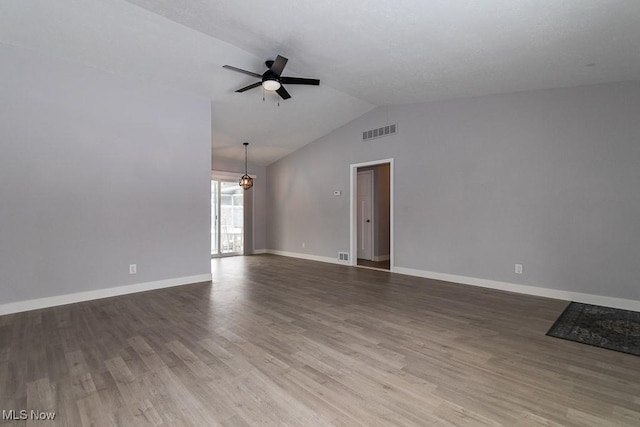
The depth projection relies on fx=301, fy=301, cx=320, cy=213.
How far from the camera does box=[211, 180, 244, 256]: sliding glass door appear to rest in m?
8.16

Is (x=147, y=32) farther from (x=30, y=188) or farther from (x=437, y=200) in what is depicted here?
(x=437, y=200)

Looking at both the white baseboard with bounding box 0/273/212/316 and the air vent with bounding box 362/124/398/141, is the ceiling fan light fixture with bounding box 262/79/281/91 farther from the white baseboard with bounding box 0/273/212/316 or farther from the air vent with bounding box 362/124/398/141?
the white baseboard with bounding box 0/273/212/316

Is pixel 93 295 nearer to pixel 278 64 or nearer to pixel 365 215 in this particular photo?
pixel 278 64

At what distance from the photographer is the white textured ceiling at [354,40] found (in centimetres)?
278

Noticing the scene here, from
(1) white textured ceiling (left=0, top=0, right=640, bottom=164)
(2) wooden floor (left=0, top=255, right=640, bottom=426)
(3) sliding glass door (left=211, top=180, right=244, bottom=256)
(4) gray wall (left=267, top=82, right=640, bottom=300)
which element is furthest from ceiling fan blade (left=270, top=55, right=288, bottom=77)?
(3) sliding glass door (left=211, top=180, right=244, bottom=256)

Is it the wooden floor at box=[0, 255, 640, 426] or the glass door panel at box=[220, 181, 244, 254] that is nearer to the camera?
the wooden floor at box=[0, 255, 640, 426]

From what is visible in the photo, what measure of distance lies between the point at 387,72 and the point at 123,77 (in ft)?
12.3

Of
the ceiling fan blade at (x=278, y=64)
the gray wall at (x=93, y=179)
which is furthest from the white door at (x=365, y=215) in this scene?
the ceiling fan blade at (x=278, y=64)

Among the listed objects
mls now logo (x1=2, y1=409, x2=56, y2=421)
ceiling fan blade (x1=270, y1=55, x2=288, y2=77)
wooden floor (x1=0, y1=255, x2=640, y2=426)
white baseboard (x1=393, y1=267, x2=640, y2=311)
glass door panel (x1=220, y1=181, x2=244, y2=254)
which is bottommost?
wooden floor (x1=0, y1=255, x2=640, y2=426)

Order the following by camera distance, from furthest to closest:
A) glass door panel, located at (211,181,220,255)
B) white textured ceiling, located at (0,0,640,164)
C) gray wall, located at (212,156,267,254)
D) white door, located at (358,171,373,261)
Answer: gray wall, located at (212,156,267,254) < glass door panel, located at (211,181,220,255) < white door, located at (358,171,373,261) < white textured ceiling, located at (0,0,640,164)

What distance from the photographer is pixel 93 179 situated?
4.08 m

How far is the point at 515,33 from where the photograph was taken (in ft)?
9.71

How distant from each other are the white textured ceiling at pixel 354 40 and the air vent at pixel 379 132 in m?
1.07

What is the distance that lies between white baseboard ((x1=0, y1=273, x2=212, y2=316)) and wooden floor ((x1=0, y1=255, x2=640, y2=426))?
0.17 m
